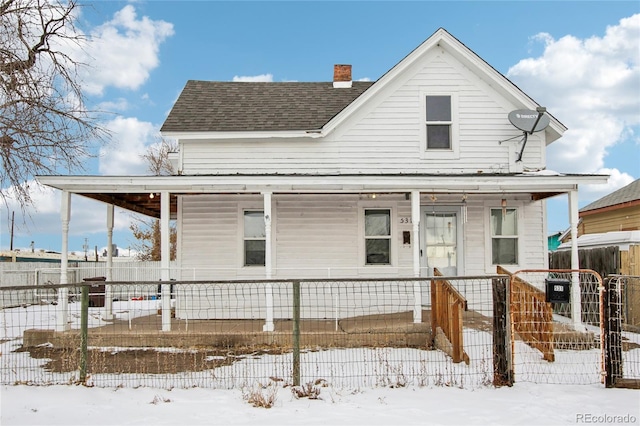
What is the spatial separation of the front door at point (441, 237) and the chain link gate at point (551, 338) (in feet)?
9.07

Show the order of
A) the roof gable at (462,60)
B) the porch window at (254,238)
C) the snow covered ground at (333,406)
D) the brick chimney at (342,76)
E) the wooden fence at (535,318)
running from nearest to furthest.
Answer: the snow covered ground at (333,406) < the wooden fence at (535,318) < the roof gable at (462,60) < the porch window at (254,238) < the brick chimney at (342,76)

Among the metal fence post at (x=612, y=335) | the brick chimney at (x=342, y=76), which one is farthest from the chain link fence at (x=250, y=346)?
the brick chimney at (x=342, y=76)

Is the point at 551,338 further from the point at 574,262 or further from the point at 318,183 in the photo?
the point at 318,183

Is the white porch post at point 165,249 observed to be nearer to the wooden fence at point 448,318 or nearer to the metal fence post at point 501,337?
the wooden fence at point 448,318

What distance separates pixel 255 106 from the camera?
13430 mm

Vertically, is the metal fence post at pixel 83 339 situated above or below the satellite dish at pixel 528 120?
below

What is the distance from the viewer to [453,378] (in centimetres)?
668

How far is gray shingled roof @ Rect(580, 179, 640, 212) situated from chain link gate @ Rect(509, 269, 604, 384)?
10.8 metres

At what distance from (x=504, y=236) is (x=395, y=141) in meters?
3.38

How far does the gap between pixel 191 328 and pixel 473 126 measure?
25.4 feet

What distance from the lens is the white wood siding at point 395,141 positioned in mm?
12250

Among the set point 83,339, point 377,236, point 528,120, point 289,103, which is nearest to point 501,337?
point 83,339

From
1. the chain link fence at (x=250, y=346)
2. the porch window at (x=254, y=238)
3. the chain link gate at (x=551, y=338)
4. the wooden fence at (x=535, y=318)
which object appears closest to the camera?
the chain link fence at (x=250, y=346)

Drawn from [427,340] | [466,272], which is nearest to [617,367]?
[427,340]
